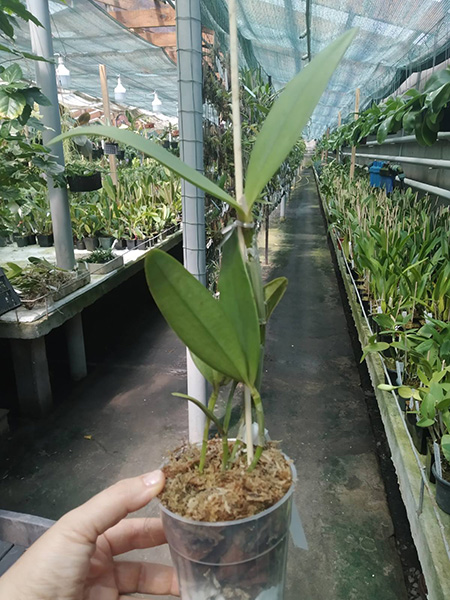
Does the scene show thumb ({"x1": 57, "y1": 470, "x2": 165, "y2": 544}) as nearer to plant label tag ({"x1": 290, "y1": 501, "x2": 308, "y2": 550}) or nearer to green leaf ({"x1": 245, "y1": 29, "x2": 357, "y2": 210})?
plant label tag ({"x1": 290, "y1": 501, "x2": 308, "y2": 550})

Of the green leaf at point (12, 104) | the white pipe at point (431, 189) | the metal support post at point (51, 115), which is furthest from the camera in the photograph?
the white pipe at point (431, 189)

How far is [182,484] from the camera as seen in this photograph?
1.87 ft

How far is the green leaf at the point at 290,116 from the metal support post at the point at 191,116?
1323 millimetres

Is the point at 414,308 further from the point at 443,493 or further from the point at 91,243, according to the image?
the point at 91,243

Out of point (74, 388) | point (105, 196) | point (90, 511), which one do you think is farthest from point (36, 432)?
point (105, 196)

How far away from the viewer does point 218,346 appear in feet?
1.71

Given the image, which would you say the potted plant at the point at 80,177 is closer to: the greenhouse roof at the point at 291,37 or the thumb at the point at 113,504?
the greenhouse roof at the point at 291,37

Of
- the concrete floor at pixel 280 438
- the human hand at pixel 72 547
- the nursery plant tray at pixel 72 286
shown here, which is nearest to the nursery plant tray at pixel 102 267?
the nursery plant tray at pixel 72 286

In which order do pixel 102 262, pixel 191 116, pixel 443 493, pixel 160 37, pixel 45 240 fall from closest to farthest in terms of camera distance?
pixel 443 493
pixel 191 116
pixel 102 262
pixel 45 240
pixel 160 37

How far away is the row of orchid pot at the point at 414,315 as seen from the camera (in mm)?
1367

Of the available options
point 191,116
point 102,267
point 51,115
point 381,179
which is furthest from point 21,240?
point 381,179

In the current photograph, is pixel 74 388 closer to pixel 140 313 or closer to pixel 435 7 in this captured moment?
pixel 140 313

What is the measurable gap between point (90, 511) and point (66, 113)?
14.0 feet

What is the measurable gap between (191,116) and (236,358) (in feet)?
4.73
